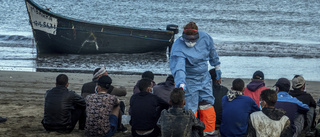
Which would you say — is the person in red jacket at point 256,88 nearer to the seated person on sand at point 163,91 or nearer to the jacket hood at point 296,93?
the jacket hood at point 296,93

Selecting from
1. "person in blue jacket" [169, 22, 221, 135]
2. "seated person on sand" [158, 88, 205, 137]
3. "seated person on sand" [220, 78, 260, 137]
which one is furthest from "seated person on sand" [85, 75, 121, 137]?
"seated person on sand" [220, 78, 260, 137]

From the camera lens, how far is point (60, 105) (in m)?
5.42

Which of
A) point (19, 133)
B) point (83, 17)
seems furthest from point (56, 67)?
point (83, 17)

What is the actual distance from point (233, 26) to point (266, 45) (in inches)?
531

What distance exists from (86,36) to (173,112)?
14344 mm

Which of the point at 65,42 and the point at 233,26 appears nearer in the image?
the point at 65,42

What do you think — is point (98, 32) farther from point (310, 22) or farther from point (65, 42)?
point (310, 22)

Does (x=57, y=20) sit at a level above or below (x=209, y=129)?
above

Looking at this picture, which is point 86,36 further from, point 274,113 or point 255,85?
point 274,113

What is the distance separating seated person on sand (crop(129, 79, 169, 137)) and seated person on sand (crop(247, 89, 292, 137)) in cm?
124

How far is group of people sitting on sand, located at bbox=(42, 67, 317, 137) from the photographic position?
4578 mm

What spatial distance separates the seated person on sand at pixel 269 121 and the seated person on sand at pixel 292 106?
2.59 ft

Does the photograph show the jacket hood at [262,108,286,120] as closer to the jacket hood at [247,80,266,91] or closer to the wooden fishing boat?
the jacket hood at [247,80,266,91]

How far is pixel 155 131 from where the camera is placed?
5352 millimetres
